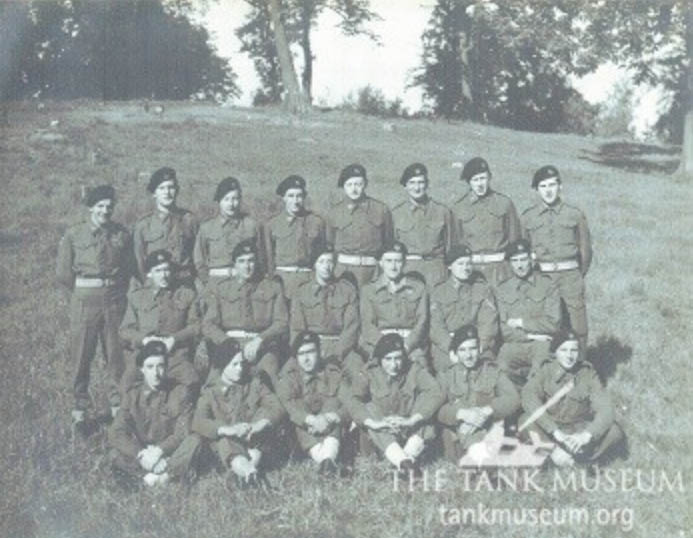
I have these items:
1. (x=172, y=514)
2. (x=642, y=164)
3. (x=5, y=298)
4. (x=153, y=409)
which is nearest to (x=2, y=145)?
(x=5, y=298)

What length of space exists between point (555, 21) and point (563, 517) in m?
5.05

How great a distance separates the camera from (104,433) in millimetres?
4285

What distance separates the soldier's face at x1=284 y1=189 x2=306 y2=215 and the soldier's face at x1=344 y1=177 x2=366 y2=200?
0.28 m

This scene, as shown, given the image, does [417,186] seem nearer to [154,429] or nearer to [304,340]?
[304,340]

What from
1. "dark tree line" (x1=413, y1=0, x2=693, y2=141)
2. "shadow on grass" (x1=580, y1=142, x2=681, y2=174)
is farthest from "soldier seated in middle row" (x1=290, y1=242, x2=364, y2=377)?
"shadow on grass" (x1=580, y1=142, x2=681, y2=174)

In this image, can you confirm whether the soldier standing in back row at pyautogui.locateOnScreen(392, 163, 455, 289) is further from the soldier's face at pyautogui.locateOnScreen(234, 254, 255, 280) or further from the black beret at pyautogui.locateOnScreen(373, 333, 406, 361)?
the soldier's face at pyautogui.locateOnScreen(234, 254, 255, 280)

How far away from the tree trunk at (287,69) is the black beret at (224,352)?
4403 millimetres

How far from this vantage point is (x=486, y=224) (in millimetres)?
4824

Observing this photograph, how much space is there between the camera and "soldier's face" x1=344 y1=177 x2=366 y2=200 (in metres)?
4.74

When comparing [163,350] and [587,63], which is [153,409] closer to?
[163,350]

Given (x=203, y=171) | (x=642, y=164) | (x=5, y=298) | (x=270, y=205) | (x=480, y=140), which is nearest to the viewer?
(x=5, y=298)

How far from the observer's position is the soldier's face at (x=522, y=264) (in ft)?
14.8

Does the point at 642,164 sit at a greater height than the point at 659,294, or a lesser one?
greater

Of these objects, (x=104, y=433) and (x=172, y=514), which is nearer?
(x=172, y=514)
